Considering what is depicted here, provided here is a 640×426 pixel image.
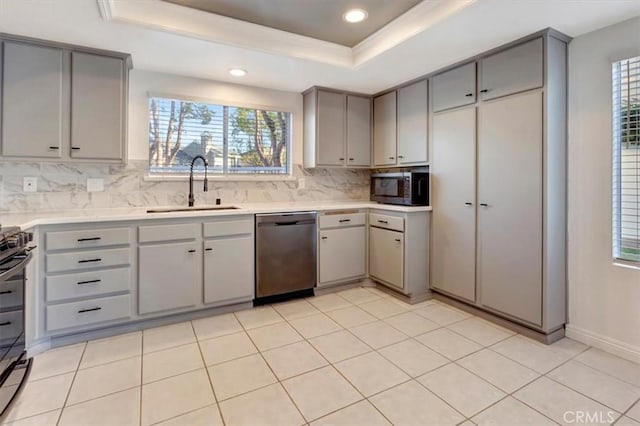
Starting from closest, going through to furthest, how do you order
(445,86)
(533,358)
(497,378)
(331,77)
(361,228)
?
(497,378) < (533,358) < (445,86) < (331,77) < (361,228)

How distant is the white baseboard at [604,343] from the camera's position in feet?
7.06

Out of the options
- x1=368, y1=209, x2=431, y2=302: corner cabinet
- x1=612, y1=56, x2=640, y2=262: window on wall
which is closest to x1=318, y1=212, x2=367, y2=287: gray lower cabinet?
x1=368, y1=209, x2=431, y2=302: corner cabinet

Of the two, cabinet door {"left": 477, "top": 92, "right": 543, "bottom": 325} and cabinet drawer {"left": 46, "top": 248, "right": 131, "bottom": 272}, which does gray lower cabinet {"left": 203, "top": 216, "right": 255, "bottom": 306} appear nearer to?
cabinet drawer {"left": 46, "top": 248, "right": 131, "bottom": 272}

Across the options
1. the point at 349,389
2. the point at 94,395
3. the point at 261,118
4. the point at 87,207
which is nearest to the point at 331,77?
the point at 261,118

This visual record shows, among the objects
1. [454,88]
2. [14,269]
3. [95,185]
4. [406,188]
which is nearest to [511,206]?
[406,188]

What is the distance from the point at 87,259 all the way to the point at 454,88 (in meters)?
3.24

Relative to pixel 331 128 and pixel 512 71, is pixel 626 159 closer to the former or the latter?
pixel 512 71

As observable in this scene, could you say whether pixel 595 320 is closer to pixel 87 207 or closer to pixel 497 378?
pixel 497 378

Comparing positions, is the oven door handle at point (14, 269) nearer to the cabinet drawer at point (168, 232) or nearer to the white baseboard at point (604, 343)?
the cabinet drawer at point (168, 232)

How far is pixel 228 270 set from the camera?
9.59ft

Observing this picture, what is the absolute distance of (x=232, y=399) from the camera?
1.78 metres

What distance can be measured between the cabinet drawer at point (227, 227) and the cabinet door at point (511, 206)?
6.53ft

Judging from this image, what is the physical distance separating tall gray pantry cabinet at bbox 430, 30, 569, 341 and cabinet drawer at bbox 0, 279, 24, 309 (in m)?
3.09

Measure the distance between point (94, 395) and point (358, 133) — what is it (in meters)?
3.33
